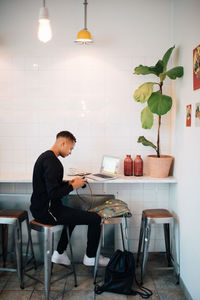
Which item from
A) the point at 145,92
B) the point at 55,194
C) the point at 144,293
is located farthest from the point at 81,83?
the point at 144,293

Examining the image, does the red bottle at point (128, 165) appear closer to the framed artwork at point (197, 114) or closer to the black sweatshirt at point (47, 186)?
the black sweatshirt at point (47, 186)

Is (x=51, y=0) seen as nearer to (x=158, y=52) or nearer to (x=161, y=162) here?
(x=158, y=52)

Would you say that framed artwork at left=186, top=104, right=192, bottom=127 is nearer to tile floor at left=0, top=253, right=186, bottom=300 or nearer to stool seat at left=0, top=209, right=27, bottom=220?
tile floor at left=0, top=253, right=186, bottom=300

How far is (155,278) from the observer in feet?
9.59

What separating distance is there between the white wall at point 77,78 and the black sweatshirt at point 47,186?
2.64 feet

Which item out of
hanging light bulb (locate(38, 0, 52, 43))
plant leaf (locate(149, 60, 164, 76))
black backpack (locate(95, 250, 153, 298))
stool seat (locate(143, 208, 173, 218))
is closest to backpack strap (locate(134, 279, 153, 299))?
black backpack (locate(95, 250, 153, 298))

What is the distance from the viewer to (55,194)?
2.50 meters

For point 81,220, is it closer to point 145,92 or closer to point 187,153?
point 187,153

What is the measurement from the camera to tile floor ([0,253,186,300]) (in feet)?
8.56

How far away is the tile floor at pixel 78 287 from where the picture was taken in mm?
2609

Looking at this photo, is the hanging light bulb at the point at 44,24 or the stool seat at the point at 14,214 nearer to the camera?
the hanging light bulb at the point at 44,24

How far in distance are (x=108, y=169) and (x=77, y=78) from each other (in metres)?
1.14

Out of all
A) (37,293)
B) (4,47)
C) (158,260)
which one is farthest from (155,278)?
(4,47)

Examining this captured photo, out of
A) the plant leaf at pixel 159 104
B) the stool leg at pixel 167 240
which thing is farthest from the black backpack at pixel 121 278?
the plant leaf at pixel 159 104
